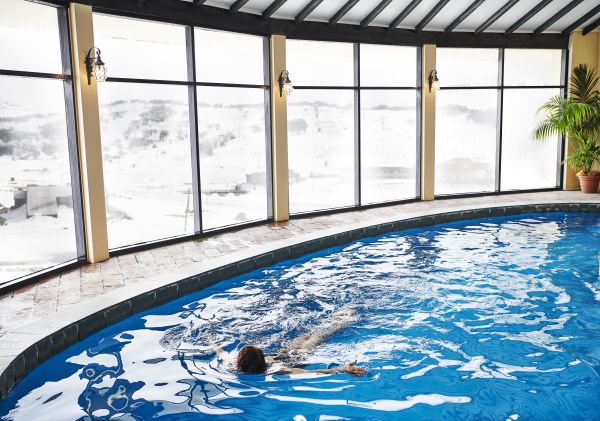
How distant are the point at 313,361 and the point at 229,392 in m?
0.81

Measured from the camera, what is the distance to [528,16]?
11.0 m

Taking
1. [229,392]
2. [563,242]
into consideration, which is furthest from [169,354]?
[563,242]

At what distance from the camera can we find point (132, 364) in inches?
185

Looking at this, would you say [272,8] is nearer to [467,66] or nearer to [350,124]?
[350,124]

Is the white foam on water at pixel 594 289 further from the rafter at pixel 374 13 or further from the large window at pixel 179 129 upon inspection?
the rafter at pixel 374 13

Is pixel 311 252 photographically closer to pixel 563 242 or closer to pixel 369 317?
pixel 369 317

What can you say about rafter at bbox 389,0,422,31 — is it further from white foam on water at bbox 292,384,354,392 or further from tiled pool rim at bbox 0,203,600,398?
white foam on water at bbox 292,384,354,392

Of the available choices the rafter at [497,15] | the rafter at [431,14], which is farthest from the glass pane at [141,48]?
the rafter at [497,15]

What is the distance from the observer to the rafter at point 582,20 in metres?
11.2

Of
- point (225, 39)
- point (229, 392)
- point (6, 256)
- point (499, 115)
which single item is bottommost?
point (229, 392)

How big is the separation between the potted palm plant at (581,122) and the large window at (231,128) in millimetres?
6279

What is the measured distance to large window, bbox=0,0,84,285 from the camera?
619 centimetres

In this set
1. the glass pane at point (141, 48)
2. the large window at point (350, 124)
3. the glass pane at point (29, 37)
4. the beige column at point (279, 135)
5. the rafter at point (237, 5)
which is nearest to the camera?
the glass pane at point (29, 37)

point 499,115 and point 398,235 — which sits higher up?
point 499,115
